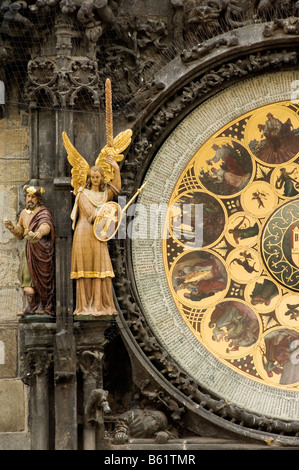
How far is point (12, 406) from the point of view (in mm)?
13734

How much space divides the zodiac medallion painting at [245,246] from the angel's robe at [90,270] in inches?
24.3

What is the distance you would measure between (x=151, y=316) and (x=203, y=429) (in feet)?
3.14

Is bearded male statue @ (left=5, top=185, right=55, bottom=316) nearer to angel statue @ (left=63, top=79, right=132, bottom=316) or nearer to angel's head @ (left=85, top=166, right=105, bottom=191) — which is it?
angel statue @ (left=63, top=79, right=132, bottom=316)

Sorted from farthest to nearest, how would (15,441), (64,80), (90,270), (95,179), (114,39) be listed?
(114,39) < (15,441) < (64,80) < (95,179) < (90,270)

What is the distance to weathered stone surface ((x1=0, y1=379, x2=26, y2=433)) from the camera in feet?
45.0

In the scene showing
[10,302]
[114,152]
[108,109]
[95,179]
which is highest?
[108,109]

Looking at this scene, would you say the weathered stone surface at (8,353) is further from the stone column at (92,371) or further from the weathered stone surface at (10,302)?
the stone column at (92,371)

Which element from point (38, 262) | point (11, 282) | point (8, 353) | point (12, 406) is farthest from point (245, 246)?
point (12, 406)

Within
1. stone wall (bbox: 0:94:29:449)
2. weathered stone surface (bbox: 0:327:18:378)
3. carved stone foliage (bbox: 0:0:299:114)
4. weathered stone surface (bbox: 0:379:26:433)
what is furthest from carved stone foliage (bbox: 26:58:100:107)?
weathered stone surface (bbox: 0:379:26:433)

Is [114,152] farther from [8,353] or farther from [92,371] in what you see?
[8,353]

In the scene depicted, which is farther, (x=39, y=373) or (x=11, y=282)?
(x=11, y=282)

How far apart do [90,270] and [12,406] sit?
4.61 ft

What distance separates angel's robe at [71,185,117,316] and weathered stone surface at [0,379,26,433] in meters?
1.05
